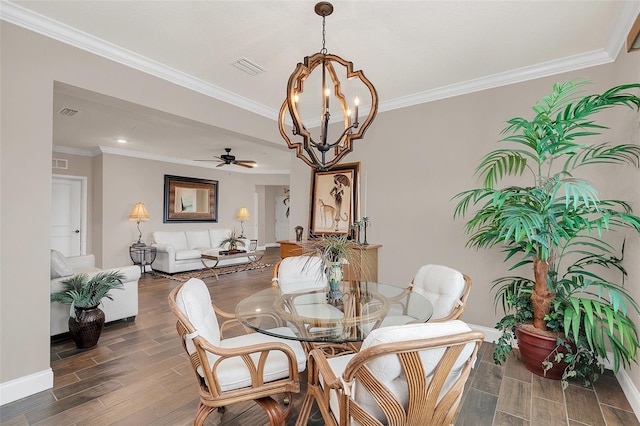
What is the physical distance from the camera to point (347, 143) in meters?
2.03

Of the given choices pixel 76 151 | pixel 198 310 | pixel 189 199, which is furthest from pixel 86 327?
pixel 189 199

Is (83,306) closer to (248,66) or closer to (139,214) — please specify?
(248,66)

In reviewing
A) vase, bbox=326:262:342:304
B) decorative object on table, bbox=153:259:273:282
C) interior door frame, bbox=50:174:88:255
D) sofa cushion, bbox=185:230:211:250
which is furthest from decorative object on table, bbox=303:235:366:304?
interior door frame, bbox=50:174:88:255

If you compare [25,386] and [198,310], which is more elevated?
[198,310]

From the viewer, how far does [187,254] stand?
651cm

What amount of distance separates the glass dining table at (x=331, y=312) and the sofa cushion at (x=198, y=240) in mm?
5519

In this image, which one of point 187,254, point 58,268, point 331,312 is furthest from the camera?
point 187,254

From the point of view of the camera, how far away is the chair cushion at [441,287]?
204 centimetres

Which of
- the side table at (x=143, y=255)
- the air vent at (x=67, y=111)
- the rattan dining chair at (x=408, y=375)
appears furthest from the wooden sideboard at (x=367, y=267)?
the side table at (x=143, y=255)

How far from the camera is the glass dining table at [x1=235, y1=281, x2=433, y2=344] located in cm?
157

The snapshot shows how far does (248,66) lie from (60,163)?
18.6ft

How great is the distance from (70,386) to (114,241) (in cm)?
486

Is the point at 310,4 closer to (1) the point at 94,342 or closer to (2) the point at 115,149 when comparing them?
(1) the point at 94,342

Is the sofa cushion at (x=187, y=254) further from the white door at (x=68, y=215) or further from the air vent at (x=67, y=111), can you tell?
the air vent at (x=67, y=111)
